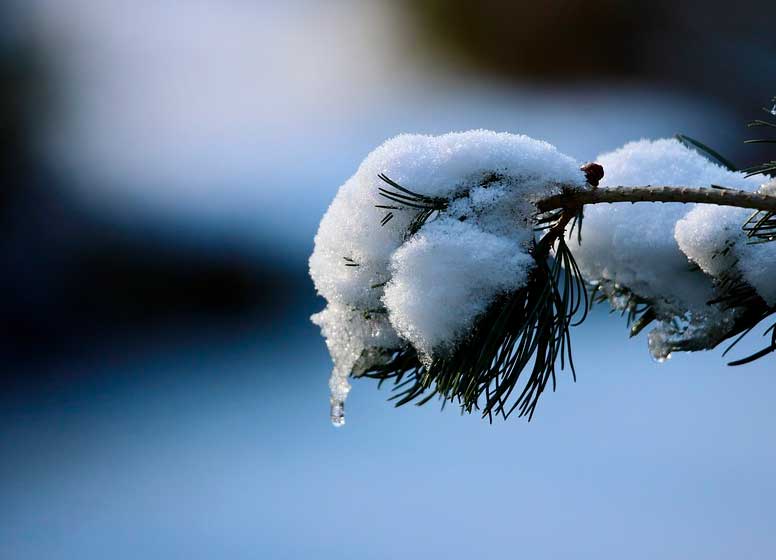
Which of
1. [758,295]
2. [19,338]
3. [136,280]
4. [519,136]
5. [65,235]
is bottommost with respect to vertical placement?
[758,295]

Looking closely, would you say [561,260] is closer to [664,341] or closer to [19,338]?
[664,341]

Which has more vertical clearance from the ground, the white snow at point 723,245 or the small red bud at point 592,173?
the small red bud at point 592,173

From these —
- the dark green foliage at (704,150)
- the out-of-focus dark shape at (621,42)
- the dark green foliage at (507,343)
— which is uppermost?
the out-of-focus dark shape at (621,42)

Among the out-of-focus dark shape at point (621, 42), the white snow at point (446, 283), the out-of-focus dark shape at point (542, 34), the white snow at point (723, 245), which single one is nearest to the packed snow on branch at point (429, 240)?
the white snow at point (446, 283)

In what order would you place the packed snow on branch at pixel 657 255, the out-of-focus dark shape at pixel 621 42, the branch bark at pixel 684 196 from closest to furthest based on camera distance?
the branch bark at pixel 684 196 → the packed snow on branch at pixel 657 255 → the out-of-focus dark shape at pixel 621 42

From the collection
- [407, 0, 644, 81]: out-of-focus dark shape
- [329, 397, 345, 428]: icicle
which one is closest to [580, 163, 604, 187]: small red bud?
[329, 397, 345, 428]: icicle

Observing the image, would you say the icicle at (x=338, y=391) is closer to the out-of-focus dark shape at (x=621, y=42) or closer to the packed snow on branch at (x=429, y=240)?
the packed snow on branch at (x=429, y=240)

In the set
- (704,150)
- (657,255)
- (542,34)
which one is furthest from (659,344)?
(542,34)

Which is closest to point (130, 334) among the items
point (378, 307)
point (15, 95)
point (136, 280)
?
point (136, 280)
